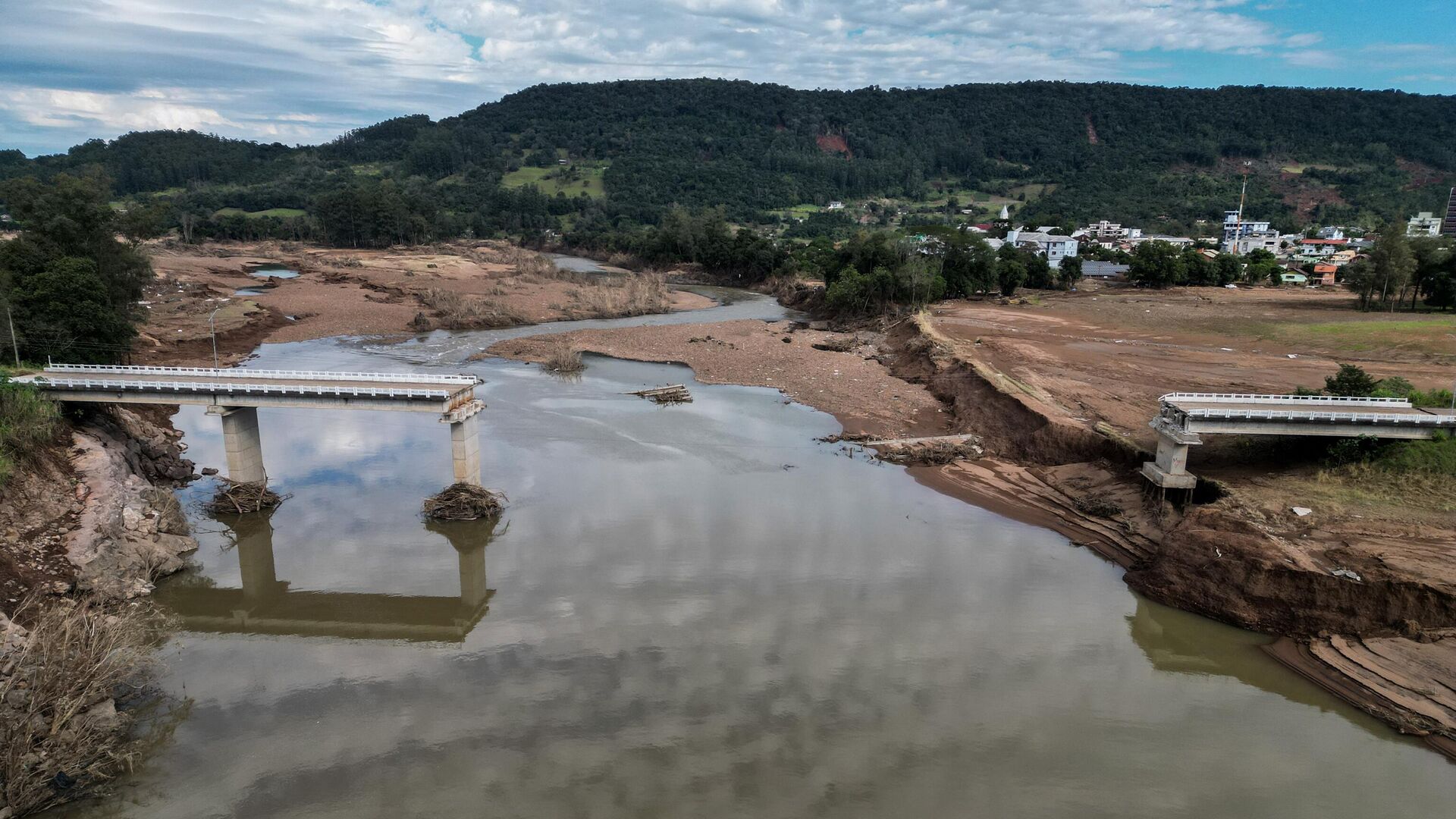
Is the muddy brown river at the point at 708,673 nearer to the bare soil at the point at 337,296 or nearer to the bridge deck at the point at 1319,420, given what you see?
the bridge deck at the point at 1319,420

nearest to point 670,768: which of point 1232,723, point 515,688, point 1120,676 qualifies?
point 515,688

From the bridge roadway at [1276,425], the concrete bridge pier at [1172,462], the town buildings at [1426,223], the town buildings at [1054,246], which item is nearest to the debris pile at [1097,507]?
the concrete bridge pier at [1172,462]

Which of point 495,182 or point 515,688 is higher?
point 495,182

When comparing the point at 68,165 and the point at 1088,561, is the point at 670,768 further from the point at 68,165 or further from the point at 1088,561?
the point at 68,165

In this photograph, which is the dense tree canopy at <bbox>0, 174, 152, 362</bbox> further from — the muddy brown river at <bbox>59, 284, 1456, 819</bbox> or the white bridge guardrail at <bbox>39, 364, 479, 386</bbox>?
the muddy brown river at <bbox>59, 284, 1456, 819</bbox>

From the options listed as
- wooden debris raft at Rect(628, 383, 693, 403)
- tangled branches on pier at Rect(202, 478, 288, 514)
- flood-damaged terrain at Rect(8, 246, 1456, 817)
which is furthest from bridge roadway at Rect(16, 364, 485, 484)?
wooden debris raft at Rect(628, 383, 693, 403)

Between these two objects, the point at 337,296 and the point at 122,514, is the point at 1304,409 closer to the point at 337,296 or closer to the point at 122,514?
the point at 122,514

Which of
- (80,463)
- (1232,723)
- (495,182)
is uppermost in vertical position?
(495,182)
